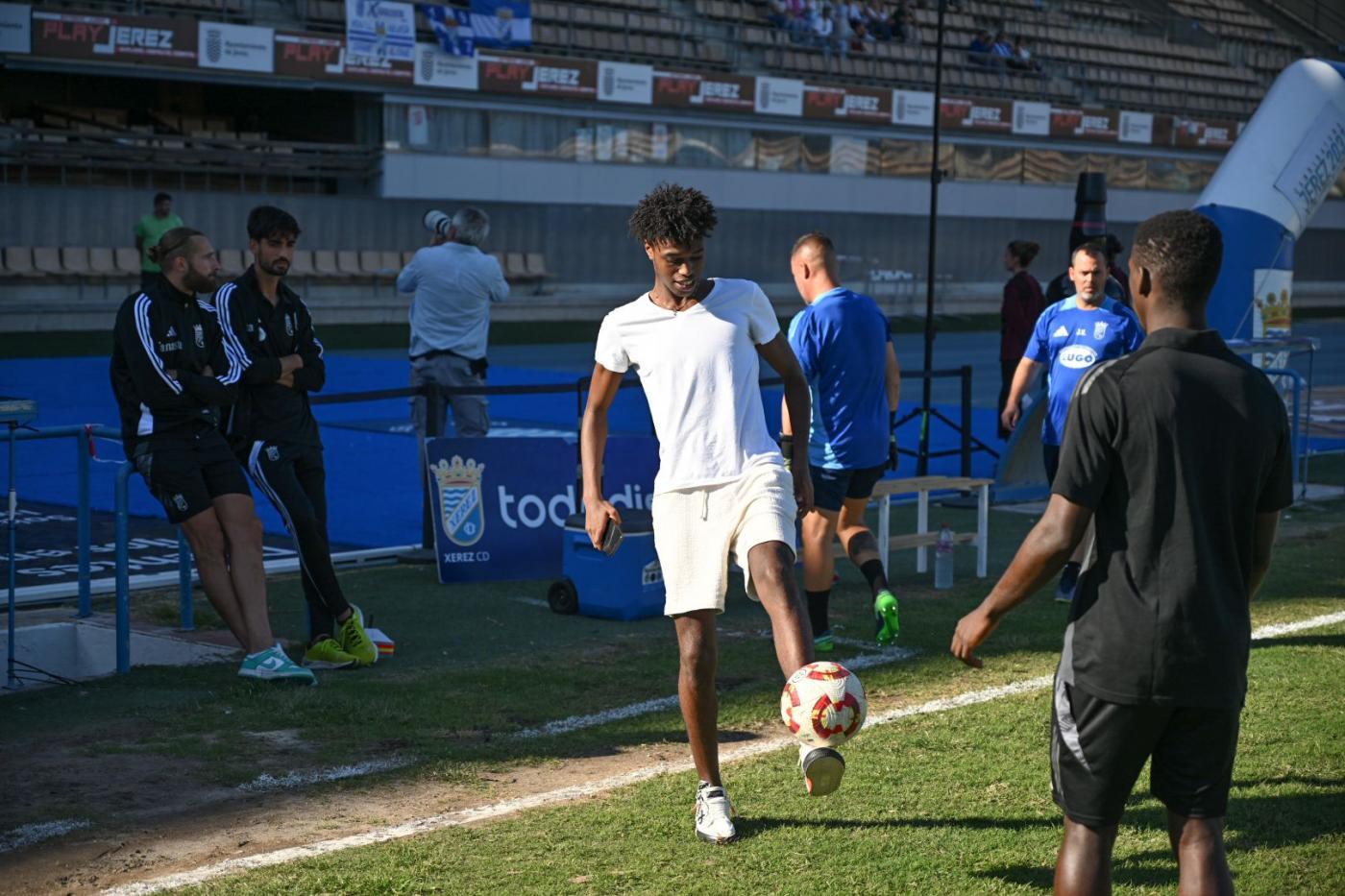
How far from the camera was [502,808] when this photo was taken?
16.9 feet

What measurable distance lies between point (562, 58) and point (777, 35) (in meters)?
6.53

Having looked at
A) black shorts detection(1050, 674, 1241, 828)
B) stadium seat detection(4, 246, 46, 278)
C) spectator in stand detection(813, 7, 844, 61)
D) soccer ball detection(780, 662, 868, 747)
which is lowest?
soccer ball detection(780, 662, 868, 747)

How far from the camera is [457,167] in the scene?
3156cm

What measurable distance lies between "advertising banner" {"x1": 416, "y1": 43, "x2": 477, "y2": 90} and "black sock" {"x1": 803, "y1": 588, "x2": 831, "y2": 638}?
2490cm

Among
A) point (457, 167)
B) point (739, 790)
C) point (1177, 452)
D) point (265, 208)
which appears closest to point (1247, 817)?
point (739, 790)

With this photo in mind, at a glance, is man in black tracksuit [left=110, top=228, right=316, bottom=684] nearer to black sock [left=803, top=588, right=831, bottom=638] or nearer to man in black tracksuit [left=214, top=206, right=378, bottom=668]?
man in black tracksuit [left=214, top=206, right=378, bottom=668]

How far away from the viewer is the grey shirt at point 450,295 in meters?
10.7

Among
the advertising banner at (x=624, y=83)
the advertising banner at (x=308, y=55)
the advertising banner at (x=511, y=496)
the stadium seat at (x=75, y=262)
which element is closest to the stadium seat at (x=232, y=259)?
the stadium seat at (x=75, y=262)

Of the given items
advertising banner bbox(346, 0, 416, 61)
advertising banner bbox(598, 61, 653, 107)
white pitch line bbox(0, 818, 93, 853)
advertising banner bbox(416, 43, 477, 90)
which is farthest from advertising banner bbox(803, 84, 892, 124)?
white pitch line bbox(0, 818, 93, 853)

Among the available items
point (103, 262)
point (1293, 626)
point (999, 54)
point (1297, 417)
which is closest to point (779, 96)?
point (999, 54)

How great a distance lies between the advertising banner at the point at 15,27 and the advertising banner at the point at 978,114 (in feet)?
68.7

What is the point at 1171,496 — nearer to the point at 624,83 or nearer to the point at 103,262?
the point at 103,262

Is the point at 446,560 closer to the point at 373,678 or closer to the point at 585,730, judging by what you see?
the point at 373,678

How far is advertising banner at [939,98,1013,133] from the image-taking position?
125 ft
